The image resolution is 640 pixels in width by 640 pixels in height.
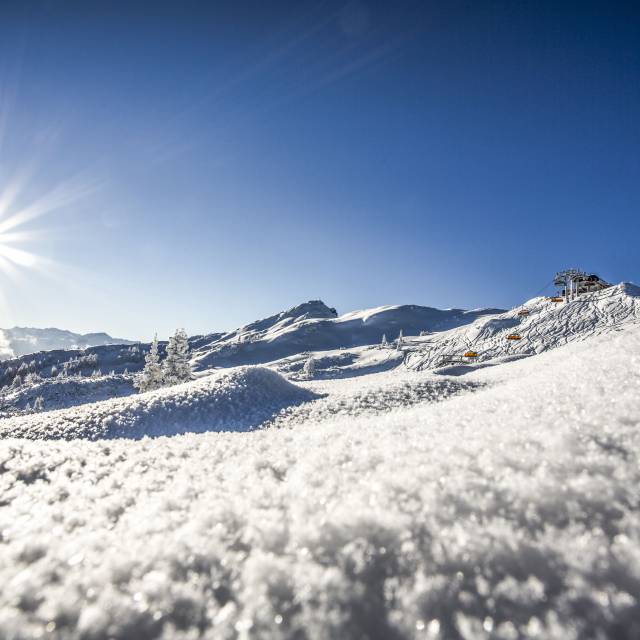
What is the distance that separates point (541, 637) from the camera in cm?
186

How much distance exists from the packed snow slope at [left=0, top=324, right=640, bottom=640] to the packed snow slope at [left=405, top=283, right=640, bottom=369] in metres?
64.4

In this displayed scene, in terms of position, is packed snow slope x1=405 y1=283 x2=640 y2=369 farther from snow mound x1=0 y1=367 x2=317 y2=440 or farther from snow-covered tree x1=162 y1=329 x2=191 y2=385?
snow mound x1=0 y1=367 x2=317 y2=440

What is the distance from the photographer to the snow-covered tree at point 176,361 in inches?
1973

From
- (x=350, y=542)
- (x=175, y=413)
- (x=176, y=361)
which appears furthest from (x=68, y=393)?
(x=350, y=542)

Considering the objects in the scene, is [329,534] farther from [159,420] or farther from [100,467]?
[159,420]

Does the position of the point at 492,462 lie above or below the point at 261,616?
above

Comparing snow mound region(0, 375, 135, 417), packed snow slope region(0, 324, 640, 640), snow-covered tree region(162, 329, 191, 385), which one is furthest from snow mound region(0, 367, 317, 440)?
snow mound region(0, 375, 135, 417)

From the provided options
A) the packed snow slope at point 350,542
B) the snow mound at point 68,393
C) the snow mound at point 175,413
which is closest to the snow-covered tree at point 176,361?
the snow mound at point 175,413

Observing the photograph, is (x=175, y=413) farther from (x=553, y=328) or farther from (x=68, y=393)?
(x=68, y=393)

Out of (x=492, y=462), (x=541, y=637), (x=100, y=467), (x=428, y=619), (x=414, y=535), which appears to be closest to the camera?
(x=541, y=637)

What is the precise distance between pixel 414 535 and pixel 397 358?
13542 centimetres

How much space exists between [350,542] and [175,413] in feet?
47.4

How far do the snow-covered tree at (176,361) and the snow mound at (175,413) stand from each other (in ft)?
113

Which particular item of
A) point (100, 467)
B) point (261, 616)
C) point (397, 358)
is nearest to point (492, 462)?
point (261, 616)
